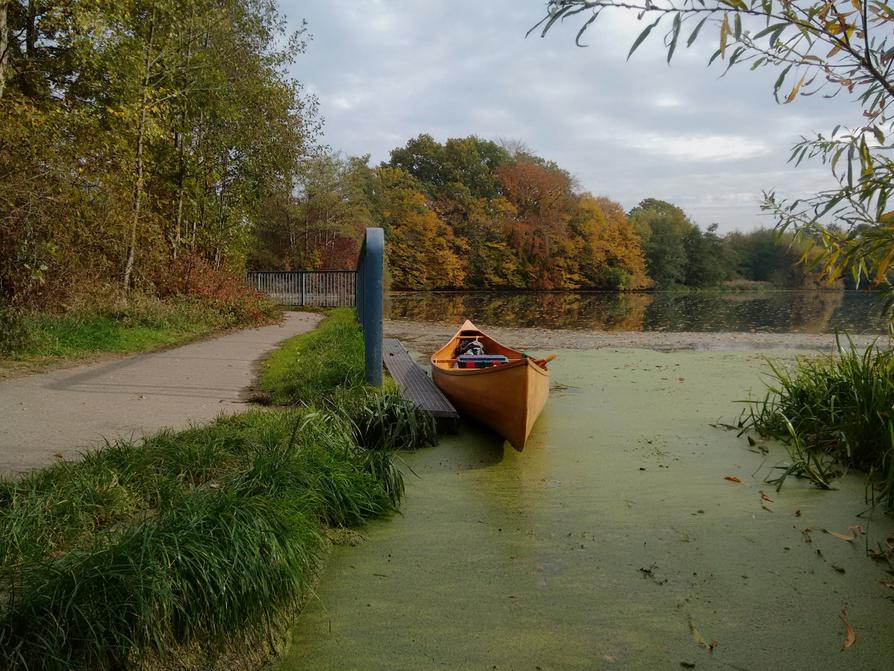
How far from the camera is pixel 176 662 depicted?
1.91 m

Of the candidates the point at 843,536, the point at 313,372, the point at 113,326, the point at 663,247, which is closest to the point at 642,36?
the point at 843,536

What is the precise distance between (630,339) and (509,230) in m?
25.5

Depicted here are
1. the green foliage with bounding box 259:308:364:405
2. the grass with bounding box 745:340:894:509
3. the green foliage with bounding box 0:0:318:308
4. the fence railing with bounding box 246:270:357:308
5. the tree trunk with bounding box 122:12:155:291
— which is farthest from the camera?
the fence railing with bounding box 246:270:357:308

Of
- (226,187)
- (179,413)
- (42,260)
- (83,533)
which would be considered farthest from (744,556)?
(226,187)

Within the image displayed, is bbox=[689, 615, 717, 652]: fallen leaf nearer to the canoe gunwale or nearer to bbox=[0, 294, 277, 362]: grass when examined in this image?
the canoe gunwale

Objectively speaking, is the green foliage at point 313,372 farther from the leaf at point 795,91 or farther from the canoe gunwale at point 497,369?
the leaf at point 795,91

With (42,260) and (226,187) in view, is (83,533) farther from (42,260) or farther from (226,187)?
(226,187)

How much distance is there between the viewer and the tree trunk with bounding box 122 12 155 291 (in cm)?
952

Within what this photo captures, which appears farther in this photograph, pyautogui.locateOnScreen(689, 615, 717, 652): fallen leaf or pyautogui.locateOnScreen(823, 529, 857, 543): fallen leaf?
pyautogui.locateOnScreen(823, 529, 857, 543): fallen leaf

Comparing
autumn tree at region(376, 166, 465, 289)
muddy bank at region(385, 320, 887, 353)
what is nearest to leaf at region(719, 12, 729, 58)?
muddy bank at region(385, 320, 887, 353)

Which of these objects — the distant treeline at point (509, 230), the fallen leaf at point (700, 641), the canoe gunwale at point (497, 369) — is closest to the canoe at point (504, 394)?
the canoe gunwale at point (497, 369)

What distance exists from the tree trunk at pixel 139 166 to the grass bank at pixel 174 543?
7.56 metres

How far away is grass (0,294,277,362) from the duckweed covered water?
4945 mm

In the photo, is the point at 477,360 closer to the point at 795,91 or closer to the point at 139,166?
the point at 795,91
